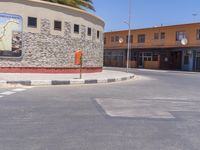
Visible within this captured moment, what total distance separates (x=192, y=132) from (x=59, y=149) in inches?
112

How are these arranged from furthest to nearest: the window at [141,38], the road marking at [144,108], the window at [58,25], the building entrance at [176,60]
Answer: the window at [141,38], the building entrance at [176,60], the window at [58,25], the road marking at [144,108]

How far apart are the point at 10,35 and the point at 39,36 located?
1.87m

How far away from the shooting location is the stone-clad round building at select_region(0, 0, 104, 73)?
72.3 ft

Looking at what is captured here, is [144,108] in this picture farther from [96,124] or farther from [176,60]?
[176,60]

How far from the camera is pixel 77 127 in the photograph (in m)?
7.43

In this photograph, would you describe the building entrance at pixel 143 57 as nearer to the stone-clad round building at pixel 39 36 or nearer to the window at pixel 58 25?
the stone-clad round building at pixel 39 36

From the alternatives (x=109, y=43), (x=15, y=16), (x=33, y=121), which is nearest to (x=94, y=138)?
(x=33, y=121)

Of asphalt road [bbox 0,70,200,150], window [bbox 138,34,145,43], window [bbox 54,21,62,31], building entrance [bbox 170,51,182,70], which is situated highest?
window [bbox 138,34,145,43]

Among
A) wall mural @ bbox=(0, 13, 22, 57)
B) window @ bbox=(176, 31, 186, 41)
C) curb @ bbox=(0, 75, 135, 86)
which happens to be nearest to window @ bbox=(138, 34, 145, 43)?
window @ bbox=(176, 31, 186, 41)

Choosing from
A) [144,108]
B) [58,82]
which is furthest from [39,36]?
[144,108]

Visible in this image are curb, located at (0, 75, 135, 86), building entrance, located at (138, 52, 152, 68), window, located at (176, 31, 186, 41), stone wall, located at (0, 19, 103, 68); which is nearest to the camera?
curb, located at (0, 75, 135, 86)

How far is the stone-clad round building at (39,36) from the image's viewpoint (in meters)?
22.0

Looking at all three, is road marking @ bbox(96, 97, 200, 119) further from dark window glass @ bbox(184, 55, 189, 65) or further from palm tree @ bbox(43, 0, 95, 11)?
dark window glass @ bbox(184, 55, 189, 65)

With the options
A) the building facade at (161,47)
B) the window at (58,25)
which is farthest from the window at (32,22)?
the building facade at (161,47)
